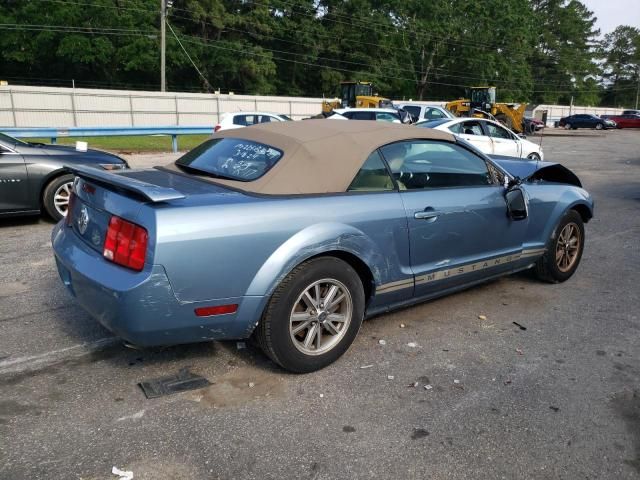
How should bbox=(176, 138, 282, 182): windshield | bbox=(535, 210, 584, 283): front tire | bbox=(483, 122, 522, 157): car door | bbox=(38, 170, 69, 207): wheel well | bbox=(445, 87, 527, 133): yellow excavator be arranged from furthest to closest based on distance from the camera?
bbox=(445, 87, 527, 133): yellow excavator, bbox=(483, 122, 522, 157): car door, bbox=(38, 170, 69, 207): wheel well, bbox=(535, 210, 584, 283): front tire, bbox=(176, 138, 282, 182): windshield

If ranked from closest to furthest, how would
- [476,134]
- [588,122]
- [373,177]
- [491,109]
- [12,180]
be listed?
[373,177] → [12,180] → [476,134] → [491,109] → [588,122]

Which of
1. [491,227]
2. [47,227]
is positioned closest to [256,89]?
[47,227]

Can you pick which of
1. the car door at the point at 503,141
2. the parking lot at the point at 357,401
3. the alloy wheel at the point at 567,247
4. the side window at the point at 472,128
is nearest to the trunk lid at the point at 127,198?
the parking lot at the point at 357,401

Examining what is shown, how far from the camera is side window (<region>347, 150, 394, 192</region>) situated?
3652 millimetres

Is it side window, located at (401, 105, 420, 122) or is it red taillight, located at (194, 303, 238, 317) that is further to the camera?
side window, located at (401, 105, 420, 122)

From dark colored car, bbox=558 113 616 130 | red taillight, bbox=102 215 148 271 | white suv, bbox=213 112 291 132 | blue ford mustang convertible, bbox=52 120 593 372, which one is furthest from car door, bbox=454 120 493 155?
dark colored car, bbox=558 113 616 130

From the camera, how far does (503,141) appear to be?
13.6 m

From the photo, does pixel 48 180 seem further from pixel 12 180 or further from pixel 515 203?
pixel 515 203

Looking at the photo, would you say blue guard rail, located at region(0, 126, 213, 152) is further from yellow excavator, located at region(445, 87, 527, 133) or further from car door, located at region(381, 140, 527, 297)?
yellow excavator, located at region(445, 87, 527, 133)

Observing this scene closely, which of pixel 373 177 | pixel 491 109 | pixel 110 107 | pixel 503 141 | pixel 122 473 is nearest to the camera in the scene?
pixel 122 473

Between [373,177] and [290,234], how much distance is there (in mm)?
877

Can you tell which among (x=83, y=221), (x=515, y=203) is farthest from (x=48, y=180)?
(x=515, y=203)

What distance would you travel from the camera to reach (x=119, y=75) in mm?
50719

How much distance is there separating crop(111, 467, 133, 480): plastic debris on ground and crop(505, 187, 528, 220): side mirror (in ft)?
11.1
